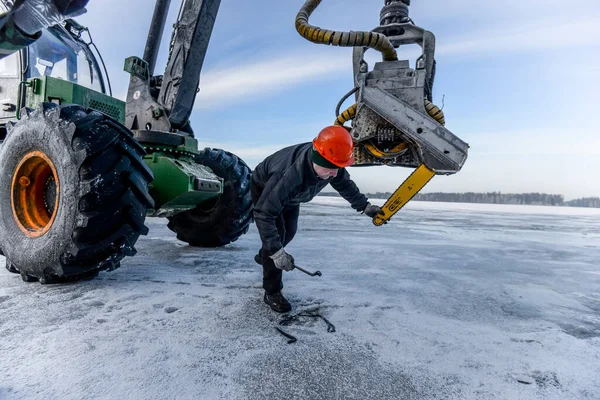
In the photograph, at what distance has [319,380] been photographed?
1597 mm

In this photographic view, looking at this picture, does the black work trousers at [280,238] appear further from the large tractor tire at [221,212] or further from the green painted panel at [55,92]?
the green painted panel at [55,92]

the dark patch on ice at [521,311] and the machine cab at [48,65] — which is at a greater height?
the machine cab at [48,65]

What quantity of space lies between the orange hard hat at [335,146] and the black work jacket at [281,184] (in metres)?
0.15

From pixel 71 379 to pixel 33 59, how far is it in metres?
3.95

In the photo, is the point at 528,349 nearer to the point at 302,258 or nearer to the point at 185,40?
the point at 302,258

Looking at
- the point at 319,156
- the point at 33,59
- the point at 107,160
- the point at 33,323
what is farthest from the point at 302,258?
the point at 33,59

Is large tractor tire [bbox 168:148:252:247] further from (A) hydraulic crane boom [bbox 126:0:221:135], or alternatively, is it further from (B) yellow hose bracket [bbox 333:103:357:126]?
(B) yellow hose bracket [bbox 333:103:357:126]

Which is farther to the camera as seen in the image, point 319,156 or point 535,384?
point 319,156

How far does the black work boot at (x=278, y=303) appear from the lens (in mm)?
2463

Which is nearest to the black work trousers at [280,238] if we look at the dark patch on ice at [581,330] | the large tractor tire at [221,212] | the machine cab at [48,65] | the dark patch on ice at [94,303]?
the dark patch on ice at [94,303]

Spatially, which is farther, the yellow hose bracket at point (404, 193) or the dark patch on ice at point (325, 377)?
the yellow hose bracket at point (404, 193)

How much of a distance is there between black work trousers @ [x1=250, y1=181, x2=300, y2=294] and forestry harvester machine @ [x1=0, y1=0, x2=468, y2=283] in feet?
2.60

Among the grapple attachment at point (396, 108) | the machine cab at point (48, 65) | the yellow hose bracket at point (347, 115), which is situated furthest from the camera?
the machine cab at point (48, 65)

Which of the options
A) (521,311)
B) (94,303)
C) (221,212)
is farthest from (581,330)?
(221,212)
